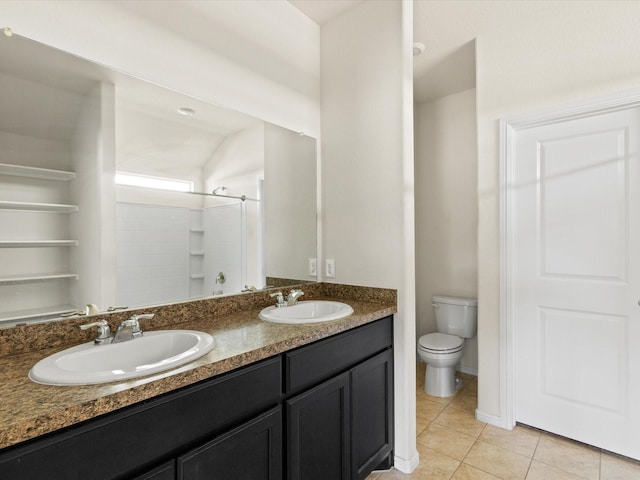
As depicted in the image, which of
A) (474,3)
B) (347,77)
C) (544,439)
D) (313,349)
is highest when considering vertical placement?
(474,3)

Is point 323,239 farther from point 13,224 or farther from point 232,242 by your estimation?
point 13,224

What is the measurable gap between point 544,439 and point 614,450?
336 millimetres

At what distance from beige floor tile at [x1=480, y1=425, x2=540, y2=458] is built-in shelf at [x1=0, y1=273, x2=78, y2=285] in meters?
2.41

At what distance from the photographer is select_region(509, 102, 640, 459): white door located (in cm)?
189

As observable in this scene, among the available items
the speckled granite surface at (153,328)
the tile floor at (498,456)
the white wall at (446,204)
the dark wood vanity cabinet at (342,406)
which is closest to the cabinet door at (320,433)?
the dark wood vanity cabinet at (342,406)

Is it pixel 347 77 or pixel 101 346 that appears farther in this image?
pixel 347 77

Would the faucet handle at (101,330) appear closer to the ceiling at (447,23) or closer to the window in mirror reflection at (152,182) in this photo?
the window in mirror reflection at (152,182)

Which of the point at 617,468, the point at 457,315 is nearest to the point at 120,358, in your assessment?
the point at 617,468

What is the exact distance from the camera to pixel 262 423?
3.83ft

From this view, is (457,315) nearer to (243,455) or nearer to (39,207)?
(243,455)

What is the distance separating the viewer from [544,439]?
212cm

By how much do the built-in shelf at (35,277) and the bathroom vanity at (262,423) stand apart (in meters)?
0.48

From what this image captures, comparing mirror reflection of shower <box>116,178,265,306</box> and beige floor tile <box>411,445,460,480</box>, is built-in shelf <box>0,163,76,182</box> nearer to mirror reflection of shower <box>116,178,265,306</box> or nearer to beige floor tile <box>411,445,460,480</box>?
mirror reflection of shower <box>116,178,265,306</box>

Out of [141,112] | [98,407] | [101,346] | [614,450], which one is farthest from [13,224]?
[614,450]
